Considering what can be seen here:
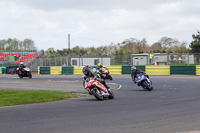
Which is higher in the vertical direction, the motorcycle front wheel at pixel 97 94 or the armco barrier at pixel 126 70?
the armco barrier at pixel 126 70

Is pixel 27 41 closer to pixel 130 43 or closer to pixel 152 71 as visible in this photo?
pixel 130 43

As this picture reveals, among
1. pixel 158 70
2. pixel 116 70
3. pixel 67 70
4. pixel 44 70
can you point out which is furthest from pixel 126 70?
pixel 44 70

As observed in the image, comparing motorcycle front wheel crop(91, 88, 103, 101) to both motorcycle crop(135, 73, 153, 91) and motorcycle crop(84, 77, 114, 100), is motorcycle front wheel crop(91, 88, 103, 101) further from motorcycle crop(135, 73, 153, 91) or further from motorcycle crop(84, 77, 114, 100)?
motorcycle crop(135, 73, 153, 91)

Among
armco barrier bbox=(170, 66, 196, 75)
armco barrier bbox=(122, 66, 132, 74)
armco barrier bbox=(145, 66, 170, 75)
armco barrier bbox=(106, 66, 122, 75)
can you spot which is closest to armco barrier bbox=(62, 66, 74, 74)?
armco barrier bbox=(106, 66, 122, 75)

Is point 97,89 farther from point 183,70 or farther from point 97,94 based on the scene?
point 183,70

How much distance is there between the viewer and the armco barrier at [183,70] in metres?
32.2

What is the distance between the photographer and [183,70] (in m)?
32.8

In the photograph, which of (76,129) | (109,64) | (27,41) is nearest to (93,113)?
(76,129)

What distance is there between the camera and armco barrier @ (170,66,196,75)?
32.2m

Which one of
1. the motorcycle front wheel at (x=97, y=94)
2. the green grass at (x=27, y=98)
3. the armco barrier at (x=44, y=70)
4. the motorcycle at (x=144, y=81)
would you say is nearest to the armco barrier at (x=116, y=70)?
the armco barrier at (x=44, y=70)

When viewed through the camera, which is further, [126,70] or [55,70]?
[55,70]

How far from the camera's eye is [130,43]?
3071 inches

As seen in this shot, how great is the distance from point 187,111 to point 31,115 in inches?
169

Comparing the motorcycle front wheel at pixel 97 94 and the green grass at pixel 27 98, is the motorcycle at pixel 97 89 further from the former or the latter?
the green grass at pixel 27 98
